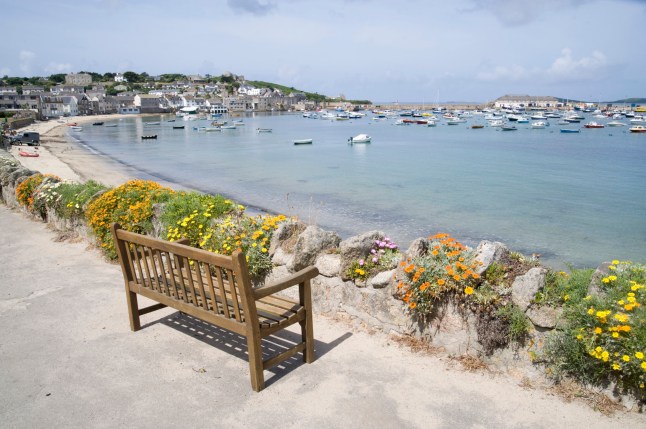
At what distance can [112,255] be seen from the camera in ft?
25.3

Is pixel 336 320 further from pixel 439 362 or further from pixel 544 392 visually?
pixel 544 392

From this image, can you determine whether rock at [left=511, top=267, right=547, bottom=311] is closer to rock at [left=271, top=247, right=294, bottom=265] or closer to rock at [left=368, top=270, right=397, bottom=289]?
rock at [left=368, top=270, right=397, bottom=289]

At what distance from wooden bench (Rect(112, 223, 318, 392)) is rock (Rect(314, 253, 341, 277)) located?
0.91 m

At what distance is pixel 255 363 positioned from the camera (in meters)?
4.02

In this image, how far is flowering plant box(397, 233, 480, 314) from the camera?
4.53 m

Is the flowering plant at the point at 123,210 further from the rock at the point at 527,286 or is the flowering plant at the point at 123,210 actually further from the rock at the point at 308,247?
the rock at the point at 527,286

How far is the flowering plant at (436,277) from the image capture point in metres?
4.53

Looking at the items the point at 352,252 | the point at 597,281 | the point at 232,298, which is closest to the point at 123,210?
the point at 352,252

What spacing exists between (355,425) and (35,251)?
7471 mm

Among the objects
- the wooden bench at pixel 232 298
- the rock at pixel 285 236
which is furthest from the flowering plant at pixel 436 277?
the rock at pixel 285 236

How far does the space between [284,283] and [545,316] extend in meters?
2.44

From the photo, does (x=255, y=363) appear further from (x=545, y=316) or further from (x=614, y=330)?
(x=614, y=330)

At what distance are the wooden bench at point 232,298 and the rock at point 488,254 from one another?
173 cm

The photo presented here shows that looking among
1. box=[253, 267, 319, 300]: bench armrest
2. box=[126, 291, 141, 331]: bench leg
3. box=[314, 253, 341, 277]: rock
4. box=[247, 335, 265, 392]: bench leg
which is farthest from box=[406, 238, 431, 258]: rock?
box=[126, 291, 141, 331]: bench leg
